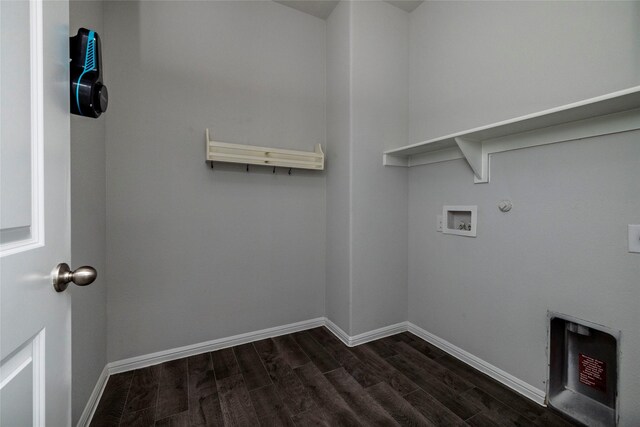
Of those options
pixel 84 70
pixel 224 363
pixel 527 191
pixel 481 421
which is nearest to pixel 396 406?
pixel 481 421

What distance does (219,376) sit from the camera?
165cm

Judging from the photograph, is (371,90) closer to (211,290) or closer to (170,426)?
(211,290)

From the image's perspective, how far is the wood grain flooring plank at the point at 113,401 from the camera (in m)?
1.31

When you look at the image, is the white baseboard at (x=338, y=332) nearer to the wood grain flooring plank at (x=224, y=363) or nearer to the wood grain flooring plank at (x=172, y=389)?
the wood grain flooring plank at (x=224, y=363)

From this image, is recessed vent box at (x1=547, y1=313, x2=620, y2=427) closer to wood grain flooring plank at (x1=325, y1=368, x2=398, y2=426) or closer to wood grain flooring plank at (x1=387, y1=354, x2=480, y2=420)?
wood grain flooring plank at (x1=387, y1=354, x2=480, y2=420)

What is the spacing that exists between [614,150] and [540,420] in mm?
1339

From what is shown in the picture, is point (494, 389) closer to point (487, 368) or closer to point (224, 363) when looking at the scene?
point (487, 368)

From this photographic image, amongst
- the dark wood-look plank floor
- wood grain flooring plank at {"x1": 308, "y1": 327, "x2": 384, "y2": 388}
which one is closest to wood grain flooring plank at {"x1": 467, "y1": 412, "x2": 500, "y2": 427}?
the dark wood-look plank floor

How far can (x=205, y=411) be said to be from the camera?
1.37 metres

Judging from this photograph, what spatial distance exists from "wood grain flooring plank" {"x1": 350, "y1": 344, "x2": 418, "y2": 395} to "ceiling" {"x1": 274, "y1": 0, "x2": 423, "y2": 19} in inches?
108

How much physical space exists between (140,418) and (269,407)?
2.10 ft

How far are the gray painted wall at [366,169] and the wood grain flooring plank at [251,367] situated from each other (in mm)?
689

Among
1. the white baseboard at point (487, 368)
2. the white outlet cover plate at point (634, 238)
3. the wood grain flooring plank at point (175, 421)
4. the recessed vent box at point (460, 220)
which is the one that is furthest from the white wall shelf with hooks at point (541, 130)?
the wood grain flooring plank at point (175, 421)

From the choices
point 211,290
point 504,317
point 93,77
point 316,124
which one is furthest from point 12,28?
point 504,317
